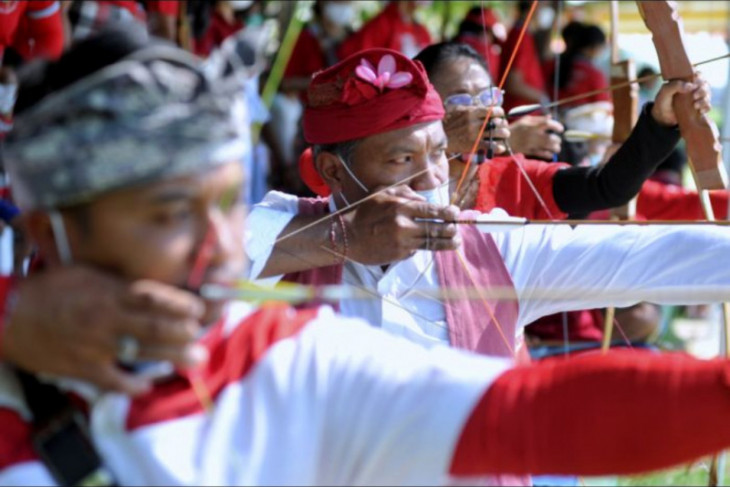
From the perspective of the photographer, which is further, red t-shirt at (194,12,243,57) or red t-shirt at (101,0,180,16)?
red t-shirt at (194,12,243,57)

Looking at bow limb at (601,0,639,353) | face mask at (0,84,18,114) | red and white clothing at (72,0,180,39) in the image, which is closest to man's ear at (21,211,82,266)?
bow limb at (601,0,639,353)

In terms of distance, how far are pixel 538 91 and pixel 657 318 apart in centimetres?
220

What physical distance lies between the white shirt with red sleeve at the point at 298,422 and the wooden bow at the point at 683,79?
150cm

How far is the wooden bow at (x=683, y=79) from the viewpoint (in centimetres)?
280

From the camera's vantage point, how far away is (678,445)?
1.39 meters

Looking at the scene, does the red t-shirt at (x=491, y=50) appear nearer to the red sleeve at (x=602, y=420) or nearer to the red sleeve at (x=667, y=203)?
the red sleeve at (x=667, y=203)

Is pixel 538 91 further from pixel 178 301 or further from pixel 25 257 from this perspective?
pixel 178 301

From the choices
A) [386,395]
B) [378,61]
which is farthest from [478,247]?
[386,395]

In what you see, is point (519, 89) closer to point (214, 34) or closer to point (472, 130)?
point (214, 34)

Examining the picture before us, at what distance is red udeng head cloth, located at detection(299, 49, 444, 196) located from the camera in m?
2.73

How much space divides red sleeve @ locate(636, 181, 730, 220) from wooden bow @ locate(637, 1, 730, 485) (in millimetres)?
1303

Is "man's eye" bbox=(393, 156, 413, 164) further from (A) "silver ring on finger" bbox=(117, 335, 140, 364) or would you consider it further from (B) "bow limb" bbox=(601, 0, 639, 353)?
(A) "silver ring on finger" bbox=(117, 335, 140, 364)

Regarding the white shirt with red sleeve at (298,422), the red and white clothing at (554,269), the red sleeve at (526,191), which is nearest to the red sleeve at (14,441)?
the white shirt with red sleeve at (298,422)

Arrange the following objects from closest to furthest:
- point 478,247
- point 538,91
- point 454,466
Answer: point 454,466 → point 478,247 → point 538,91
